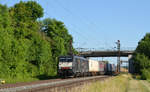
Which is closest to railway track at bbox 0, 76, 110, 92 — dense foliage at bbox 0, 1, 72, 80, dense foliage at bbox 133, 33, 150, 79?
dense foliage at bbox 0, 1, 72, 80

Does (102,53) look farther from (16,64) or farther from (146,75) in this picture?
(16,64)

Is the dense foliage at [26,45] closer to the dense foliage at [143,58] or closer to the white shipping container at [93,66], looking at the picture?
the white shipping container at [93,66]

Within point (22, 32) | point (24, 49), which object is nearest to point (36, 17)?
point (22, 32)

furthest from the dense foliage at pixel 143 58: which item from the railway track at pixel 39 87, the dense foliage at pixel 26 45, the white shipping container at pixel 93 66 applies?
the railway track at pixel 39 87

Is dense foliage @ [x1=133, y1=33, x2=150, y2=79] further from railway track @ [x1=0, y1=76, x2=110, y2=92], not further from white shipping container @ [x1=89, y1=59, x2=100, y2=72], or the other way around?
railway track @ [x1=0, y1=76, x2=110, y2=92]

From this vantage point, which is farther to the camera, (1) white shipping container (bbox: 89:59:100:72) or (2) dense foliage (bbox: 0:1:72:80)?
(1) white shipping container (bbox: 89:59:100:72)

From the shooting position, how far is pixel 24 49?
4006cm

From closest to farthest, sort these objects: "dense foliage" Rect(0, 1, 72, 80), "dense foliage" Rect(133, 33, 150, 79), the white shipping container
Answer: "dense foliage" Rect(0, 1, 72, 80), the white shipping container, "dense foliage" Rect(133, 33, 150, 79)

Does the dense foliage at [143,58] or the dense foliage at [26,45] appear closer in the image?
the dense foliage at [26,45]

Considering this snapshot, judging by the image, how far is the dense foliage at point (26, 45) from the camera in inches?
1407

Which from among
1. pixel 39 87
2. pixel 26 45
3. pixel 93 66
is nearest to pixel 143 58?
pixel 93 66

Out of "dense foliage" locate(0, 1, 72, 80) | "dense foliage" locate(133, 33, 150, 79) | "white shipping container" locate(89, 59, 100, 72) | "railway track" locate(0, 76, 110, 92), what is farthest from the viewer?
"dense foliage" locate(133, 33, 150, 79)

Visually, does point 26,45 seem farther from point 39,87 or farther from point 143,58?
point 143,58

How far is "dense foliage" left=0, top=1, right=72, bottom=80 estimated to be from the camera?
117 ft
